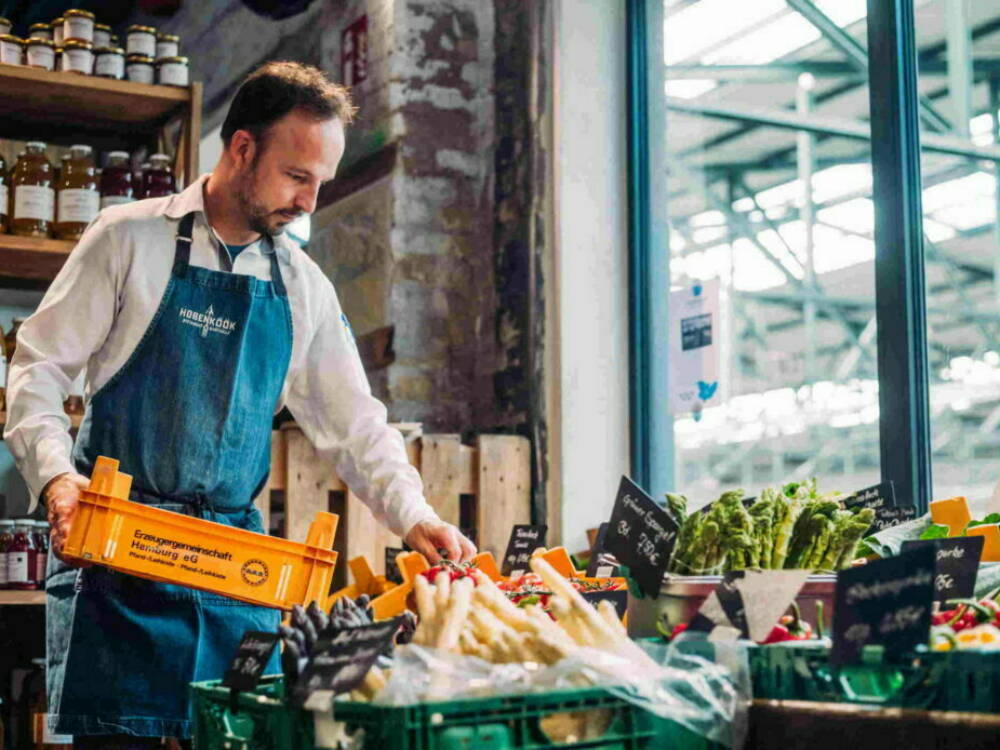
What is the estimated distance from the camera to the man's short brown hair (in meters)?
2.56

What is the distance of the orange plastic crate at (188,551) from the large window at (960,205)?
6.38ft

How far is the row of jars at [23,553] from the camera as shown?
149 inches

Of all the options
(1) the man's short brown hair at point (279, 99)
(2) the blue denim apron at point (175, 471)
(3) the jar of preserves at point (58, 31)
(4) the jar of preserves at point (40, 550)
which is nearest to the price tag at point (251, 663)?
(2) the blue denim apron at point (175, 471)

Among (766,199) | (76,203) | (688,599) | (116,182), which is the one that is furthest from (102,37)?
(688,599)

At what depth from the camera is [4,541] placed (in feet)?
12.5

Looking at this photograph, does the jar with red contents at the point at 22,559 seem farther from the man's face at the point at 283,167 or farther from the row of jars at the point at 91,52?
the man's face at the point at 283,167

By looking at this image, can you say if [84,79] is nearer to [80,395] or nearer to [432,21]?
[80,395]

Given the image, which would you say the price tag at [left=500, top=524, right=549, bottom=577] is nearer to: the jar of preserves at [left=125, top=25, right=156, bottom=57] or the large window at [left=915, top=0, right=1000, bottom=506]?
the large window at [left=915, top=0, right=1000, bottom=506]

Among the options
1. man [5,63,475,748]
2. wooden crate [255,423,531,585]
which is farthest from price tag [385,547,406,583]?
man [5,63,475,748]

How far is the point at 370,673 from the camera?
143 cm

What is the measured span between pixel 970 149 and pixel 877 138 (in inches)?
10.0

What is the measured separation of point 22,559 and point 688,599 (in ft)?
8.63

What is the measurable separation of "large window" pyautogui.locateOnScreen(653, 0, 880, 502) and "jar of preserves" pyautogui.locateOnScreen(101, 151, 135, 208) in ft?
6.07

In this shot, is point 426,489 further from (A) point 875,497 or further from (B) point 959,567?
(B) point 959,567
